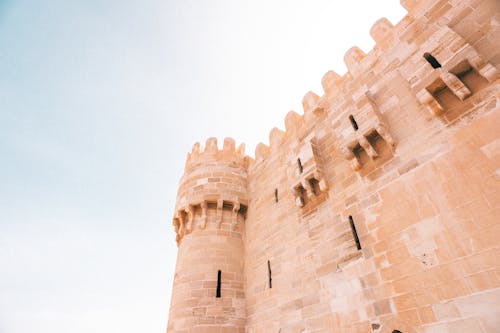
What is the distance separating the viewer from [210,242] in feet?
25.2

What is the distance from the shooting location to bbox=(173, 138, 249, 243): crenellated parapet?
8289 mm

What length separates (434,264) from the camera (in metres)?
3.58

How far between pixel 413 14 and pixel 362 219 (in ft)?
14.6

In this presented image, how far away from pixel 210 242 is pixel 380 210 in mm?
4892

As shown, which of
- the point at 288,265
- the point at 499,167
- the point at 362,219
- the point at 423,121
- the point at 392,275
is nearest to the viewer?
the point at 499,167

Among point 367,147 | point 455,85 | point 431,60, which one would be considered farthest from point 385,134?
point 431,60

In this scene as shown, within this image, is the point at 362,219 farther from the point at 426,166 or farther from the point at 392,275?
the point at 426,166

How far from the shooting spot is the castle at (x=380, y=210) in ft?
11.4

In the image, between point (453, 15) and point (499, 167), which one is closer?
point (499, 167)

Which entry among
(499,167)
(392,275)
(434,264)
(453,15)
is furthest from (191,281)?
(453,15)

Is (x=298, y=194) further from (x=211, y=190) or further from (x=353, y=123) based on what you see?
(x=211, y=190)

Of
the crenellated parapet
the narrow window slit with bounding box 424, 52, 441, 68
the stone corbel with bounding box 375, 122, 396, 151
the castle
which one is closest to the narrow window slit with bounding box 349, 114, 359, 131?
the castle

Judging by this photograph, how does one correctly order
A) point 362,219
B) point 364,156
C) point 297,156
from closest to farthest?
1. point 362,219
2. point 364,156
3. point 297,156

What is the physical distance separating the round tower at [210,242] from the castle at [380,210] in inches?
1.5
